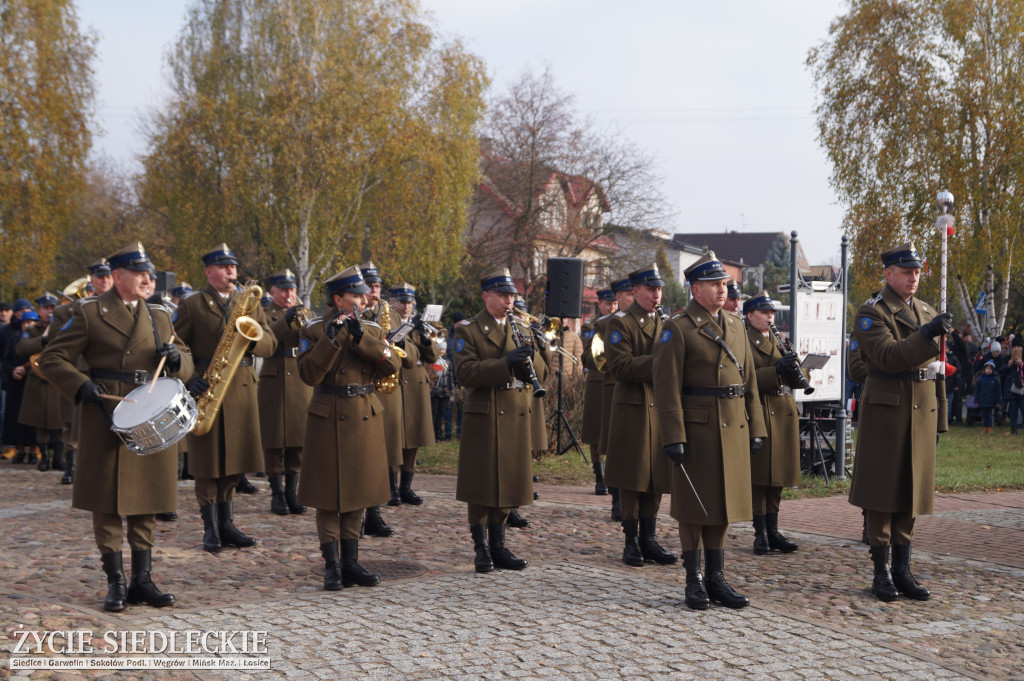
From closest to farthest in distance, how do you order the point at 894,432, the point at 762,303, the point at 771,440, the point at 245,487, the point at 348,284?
the point at 348,284, the point at 894,432, the point at 771,440, the point at 762,303, the point at 245,487

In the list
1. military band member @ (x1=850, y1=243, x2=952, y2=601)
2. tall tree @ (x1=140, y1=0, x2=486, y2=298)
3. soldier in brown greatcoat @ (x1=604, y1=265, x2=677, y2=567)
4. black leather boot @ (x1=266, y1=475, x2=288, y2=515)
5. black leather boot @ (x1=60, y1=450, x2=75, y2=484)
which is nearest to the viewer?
military band member @ (x1=850, y1=243, x2=952, y2=601)

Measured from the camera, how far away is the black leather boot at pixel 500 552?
24.5 ft

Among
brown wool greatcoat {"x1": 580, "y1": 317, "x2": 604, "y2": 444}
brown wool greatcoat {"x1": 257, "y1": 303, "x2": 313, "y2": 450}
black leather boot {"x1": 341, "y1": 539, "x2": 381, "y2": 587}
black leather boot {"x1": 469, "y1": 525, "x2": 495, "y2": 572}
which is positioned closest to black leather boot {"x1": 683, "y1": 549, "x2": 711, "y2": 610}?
black leather boot {"x1": 469, "y1": 525, "x2": 495, "y2": 572}

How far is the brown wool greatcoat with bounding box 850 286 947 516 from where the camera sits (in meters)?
6.77

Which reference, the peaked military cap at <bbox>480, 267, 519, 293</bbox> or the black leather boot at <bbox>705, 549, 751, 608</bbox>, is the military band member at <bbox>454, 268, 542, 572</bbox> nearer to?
the peaked military cap at <bbox>480, 267, 519, 293</bbox>

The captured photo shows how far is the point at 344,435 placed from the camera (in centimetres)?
687

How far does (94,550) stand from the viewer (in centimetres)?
810

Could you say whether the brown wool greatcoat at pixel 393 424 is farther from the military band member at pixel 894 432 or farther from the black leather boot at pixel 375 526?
the military band member at pixel 894 432

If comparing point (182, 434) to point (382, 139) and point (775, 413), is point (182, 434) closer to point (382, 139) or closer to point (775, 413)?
point (775, 413)

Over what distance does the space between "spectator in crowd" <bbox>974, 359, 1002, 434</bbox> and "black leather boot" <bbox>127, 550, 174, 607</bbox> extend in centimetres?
1740

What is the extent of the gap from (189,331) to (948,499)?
8405 millimetres

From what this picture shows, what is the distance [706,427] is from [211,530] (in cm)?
428

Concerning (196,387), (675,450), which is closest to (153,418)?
(196,387)

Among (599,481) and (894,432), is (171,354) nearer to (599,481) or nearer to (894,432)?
(894,432)
